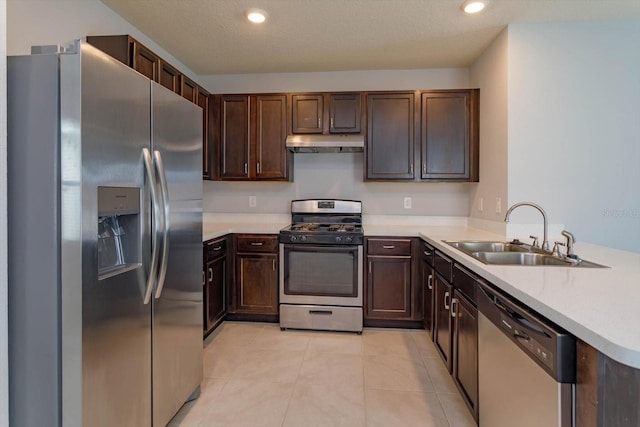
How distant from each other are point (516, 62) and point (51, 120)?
2858 mm

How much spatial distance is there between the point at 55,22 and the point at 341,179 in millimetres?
→ 2496

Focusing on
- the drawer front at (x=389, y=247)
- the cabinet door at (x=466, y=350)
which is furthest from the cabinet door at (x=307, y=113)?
the cabinet door at (x=466, y=350)

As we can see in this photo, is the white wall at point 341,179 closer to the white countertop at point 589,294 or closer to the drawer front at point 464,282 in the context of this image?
the white countertop at point 589,294

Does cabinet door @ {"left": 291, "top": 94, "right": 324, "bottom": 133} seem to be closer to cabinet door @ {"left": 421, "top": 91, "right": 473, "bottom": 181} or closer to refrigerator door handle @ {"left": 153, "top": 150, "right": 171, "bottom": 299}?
cabinet door @ {"left": 421, "top": 91, "right": 473, "bottom": 181}

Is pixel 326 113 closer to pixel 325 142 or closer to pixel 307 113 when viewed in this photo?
pixel 307 113

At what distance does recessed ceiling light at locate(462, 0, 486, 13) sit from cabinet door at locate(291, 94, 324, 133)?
1396mm

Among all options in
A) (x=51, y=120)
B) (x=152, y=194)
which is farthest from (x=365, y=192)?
(x=51, y=120)

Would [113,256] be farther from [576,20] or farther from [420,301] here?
[576,20]

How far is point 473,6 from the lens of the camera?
2.23 meters

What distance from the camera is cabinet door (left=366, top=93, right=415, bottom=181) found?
318 centimetres

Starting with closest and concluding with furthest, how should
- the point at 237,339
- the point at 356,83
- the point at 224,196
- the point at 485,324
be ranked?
the point at 485,324
the point at 237,339
the point at 356,83
the point at 224,196

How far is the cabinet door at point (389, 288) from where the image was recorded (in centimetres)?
295

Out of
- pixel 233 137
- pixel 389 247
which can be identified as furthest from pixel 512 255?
pixel 233 137

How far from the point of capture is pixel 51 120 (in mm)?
1102
